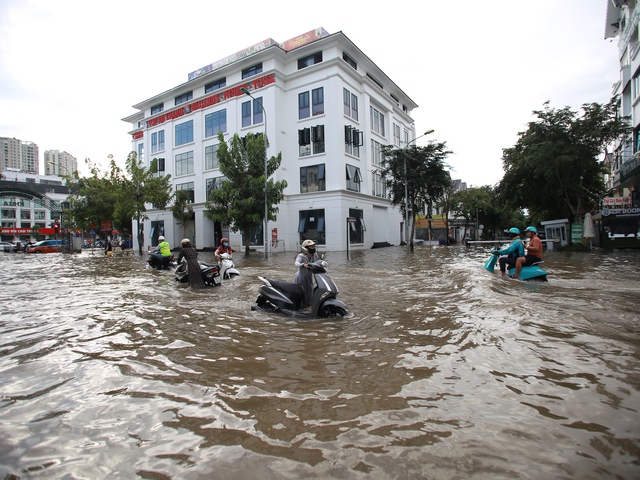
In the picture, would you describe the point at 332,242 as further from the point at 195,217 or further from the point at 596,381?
the point at 596,381

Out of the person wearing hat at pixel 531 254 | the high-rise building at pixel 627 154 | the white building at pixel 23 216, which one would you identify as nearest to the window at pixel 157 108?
A: the white building at pixel 23 216

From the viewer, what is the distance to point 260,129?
34.6 metres

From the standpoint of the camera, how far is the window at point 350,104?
33.4m

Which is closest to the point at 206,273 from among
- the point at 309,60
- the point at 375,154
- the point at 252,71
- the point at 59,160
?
the point at 309,60

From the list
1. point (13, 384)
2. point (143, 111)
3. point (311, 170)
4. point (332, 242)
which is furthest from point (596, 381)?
point (143, 111)

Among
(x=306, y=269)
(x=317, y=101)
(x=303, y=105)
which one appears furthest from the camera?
(x=303, y=105)

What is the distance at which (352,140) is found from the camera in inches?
1330

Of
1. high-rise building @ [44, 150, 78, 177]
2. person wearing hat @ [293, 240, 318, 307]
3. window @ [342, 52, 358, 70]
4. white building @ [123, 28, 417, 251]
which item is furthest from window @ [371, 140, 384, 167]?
high-rise building @ [44, 150, 78, 177]

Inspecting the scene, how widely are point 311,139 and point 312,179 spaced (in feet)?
11.7

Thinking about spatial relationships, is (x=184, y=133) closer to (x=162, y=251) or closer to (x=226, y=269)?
(x=162, y=251)

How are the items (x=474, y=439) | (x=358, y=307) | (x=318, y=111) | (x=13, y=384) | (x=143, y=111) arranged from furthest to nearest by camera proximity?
(x=143, y=111)
(x=318, y=111)
(x=358, y=307)
(x=13, y=384)
(x=474, y=439)

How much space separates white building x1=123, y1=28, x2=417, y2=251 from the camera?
32.3 meters

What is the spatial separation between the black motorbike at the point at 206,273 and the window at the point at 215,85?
32.0 metres

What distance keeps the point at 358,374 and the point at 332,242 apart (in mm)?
28541
